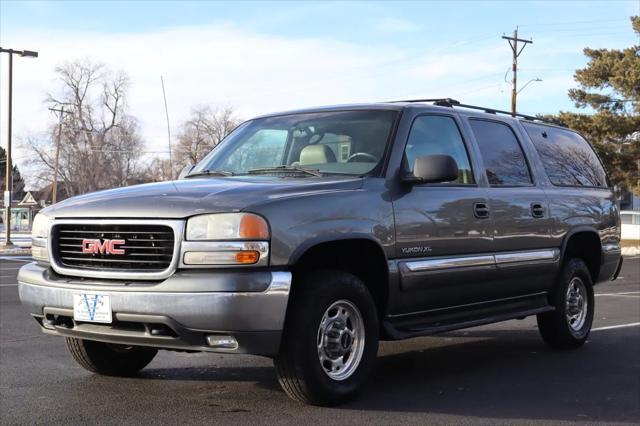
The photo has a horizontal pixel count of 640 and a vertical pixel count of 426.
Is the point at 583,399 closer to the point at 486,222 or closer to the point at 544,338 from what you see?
the point at 486,222

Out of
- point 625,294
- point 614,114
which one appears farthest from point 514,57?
point 625,294

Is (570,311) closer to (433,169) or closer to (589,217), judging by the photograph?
(589,217)

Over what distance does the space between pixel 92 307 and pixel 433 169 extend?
2353 millimetres

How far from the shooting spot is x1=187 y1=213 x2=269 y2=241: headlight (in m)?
4.42

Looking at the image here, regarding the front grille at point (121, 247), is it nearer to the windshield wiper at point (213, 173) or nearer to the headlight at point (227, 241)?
the headlight at point (227, 241)

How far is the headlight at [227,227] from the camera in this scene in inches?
174

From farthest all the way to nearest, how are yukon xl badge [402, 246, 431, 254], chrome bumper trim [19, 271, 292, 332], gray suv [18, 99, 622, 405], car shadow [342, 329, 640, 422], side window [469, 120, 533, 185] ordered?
side window [469, 120, 533, 185], yukon xl badge [402, 246, 431, 254], car shadow [342, 329, 640, 422], gray suv [18, 99, 622, 405], chrome bumper trim [19, 271, 292, 332]

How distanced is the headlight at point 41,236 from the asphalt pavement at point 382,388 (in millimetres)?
897

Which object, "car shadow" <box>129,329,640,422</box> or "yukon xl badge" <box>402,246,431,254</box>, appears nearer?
"car shadow" <box>129,329,640,422</box>

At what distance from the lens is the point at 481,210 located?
607cm

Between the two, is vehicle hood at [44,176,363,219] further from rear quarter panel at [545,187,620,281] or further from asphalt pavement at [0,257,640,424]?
rear quarter panel at [545,187,620,281]

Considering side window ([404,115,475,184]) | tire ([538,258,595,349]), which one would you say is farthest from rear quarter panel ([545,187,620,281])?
side window ([404,115,475,184])

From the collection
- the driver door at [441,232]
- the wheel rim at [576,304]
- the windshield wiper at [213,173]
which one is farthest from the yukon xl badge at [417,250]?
the wheel rim at [576,304]

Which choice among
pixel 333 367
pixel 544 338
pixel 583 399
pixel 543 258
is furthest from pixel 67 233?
pixel 544 338
